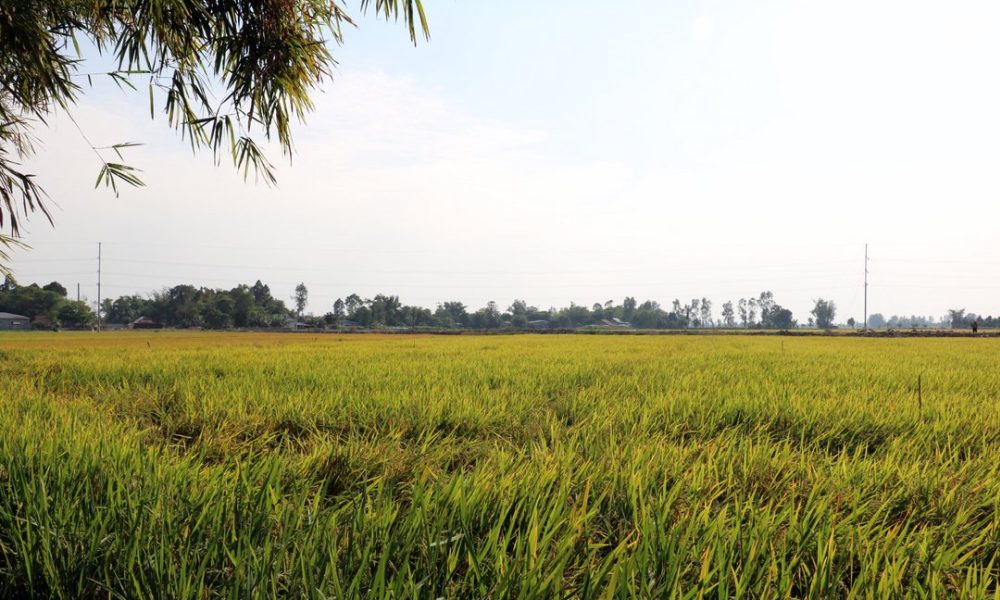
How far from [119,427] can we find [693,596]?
2.92m

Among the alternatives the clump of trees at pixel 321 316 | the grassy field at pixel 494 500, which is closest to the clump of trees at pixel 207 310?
the clump of trees at pixel 321 316

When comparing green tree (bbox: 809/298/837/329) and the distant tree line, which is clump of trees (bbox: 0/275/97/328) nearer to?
the distant tree line

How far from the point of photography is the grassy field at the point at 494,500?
1.21m

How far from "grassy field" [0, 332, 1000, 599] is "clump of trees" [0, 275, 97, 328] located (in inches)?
3173

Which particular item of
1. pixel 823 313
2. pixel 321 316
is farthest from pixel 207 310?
pixel 823 313

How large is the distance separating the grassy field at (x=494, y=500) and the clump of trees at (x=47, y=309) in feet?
264

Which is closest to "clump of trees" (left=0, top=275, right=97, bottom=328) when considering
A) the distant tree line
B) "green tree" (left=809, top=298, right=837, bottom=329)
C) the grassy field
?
the distant tree line

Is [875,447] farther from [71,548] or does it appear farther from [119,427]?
[119,427]

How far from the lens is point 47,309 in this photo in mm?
66188

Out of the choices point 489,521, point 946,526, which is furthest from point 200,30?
point 946,526

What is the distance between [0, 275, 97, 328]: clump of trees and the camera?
6544 cm

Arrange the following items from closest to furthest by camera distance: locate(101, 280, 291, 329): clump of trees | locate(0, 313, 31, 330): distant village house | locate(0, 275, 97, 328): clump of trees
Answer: locate(0, 313, 31, 330): distant village house, locate(0, 275, 97, 328): clump of trees, locate(101, 280, 291, 329): clump of trees

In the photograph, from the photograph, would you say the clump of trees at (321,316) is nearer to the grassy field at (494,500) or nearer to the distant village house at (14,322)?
the distant village house at (14,322)

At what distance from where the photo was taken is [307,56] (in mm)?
5020
